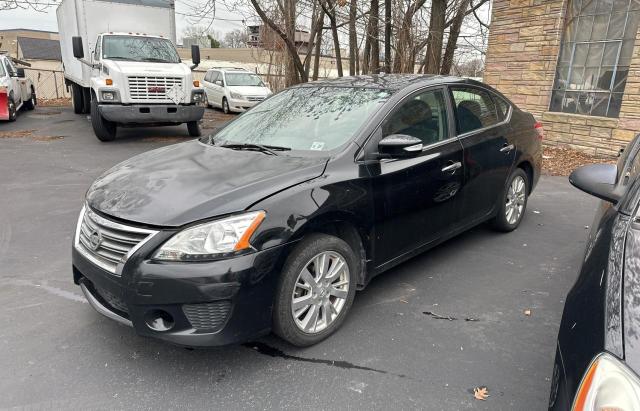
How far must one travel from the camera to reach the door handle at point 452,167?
375 cm

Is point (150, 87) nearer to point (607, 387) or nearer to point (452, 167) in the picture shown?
point (452, 167)

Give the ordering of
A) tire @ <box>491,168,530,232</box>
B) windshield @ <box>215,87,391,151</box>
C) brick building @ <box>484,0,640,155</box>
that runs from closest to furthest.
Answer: windshield @ <box>215,87,391,151</box>
tire @ <box>491,168,530,232</box>
brick building @ <box>484,0,640,155</box>

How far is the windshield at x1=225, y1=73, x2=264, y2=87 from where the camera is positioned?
57.2 ft

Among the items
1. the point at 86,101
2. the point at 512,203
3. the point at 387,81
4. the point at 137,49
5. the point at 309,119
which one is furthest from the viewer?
the point at 86,101

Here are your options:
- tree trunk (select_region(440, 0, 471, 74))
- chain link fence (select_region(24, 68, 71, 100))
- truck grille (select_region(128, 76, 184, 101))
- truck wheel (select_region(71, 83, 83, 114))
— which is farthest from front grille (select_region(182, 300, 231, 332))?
chain link fence (select_region(24, 68, 71, 100))

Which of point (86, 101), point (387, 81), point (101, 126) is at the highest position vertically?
point (387, 81)

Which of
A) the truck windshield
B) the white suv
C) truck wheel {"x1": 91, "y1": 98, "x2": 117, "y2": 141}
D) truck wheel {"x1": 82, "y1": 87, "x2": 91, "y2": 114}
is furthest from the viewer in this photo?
the white suv

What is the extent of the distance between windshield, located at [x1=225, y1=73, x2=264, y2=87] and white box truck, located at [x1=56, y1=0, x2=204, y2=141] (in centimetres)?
529

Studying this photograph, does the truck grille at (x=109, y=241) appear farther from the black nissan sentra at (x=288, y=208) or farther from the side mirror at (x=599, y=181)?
the side mirror at (x=599, y=181)

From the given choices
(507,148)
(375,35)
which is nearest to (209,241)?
(507,148)

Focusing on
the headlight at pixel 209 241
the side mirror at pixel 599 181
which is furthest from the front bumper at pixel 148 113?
the side mirror at pixel 599 181

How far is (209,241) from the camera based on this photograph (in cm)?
244

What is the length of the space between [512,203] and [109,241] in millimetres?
4031

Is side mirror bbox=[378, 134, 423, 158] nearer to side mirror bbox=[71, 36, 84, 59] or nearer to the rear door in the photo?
the rear door
